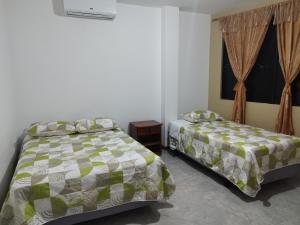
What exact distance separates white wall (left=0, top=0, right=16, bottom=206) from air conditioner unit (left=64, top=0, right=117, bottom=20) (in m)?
0.76

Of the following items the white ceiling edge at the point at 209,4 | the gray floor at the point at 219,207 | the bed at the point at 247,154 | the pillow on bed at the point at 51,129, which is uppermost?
the white ceiling edge at the point at 209,4

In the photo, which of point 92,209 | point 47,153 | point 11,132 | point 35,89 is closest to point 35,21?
point 35,89

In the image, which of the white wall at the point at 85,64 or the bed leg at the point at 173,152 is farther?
the bed leg at the point at 173,152

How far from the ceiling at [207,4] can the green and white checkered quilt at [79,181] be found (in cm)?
229

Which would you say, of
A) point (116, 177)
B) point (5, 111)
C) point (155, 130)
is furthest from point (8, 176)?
point (155, 130)

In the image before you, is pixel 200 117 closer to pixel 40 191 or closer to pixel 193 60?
pixel 193 60

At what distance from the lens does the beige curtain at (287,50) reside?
9.50ft

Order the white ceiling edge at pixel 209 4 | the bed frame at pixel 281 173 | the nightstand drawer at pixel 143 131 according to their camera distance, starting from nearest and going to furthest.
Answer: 1. the bed frame at pixel 281 173
2. the white ceiling edge at pixel 209 4
3. the nightstand drawer at pixel 143 131

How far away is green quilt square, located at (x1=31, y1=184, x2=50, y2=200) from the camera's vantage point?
166 cm

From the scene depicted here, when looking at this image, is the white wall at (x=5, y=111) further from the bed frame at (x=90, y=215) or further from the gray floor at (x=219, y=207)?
the gray floor at (x=219, y=207)

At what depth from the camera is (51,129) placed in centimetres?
288

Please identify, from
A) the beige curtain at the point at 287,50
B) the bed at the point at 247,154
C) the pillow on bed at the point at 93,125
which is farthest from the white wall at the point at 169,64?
the beige curtain at the point at 287,50

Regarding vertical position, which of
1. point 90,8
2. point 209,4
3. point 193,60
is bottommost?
point 193,60

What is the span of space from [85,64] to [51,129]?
1099 millimetres
